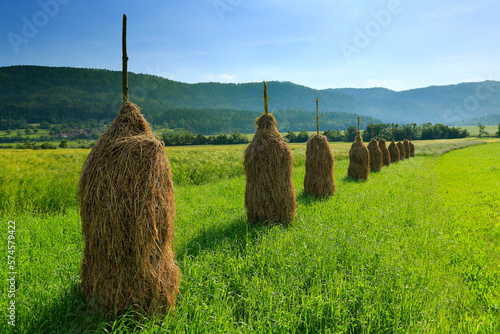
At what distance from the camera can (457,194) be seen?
13.1 m

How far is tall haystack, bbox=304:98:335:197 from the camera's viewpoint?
11648mm

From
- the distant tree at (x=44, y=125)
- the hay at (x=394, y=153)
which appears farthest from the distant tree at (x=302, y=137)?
the distant tree at (x=44, y=125)

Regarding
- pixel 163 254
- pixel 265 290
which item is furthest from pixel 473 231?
pixel 163 254

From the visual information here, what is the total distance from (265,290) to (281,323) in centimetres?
75

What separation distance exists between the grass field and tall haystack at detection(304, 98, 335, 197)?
171 centimetres

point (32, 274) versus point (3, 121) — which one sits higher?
point (3, 121)

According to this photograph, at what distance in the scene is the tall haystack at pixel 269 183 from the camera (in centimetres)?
760

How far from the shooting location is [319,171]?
38.5 feet

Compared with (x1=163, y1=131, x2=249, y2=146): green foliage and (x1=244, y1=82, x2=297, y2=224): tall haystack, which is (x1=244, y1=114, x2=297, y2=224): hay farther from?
(x1=163, y1=131, x2=249, y2=146): green foliage

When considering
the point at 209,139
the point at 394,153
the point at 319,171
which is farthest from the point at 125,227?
the point at 209,139

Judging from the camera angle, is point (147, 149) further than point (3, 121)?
No

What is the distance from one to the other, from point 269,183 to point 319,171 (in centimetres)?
496

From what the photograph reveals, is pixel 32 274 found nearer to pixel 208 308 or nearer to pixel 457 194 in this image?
pixel 208 308

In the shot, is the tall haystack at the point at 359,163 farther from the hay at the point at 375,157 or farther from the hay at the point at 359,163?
the hay at the point at 375,157
